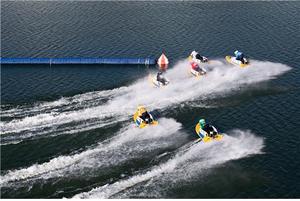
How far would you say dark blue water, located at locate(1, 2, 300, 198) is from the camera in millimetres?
53500

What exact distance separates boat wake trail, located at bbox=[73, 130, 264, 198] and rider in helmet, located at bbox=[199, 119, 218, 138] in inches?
53.2

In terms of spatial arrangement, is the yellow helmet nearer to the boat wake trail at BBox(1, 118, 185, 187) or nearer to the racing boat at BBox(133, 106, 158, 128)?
the racing boat at BBox(133, 106, 158, 128)

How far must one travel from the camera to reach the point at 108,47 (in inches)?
3561

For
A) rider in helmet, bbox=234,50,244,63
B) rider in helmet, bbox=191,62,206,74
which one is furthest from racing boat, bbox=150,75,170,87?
rider in helmet, bbox=234,50,244,63

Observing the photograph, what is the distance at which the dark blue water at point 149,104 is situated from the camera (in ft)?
176

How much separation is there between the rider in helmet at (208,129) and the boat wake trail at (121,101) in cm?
907

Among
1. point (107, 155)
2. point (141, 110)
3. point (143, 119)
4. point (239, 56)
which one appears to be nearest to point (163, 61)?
point (239, 56)

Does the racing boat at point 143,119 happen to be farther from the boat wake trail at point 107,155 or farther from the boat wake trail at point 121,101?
the boat wake trail at point 121,101

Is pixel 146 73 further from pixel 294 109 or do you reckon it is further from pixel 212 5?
pixel 212 5

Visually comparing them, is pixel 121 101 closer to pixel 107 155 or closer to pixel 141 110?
pixel 141 110

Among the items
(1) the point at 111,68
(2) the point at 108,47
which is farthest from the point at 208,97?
(2) the point at 108,47

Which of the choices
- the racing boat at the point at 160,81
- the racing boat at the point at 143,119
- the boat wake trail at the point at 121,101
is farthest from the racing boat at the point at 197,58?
the racing boat at the point at 143,119

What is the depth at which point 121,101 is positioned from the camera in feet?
231

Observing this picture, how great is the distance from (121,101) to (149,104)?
4.45 m
